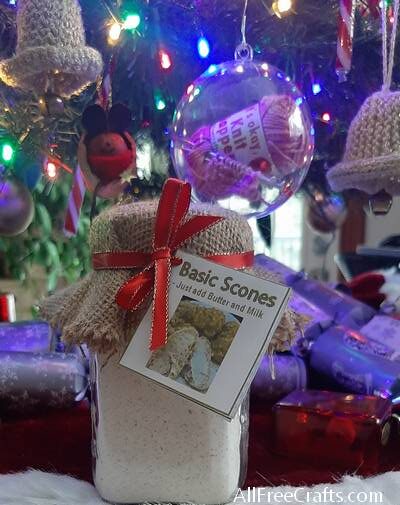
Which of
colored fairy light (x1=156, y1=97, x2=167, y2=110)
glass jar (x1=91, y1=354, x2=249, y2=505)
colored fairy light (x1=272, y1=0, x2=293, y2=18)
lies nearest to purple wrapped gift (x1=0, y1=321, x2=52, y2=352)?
glass jar (x1=91, y1=354, x2=249, y2=505)

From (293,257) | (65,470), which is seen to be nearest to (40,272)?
(65,470)

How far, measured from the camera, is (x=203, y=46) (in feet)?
2.90

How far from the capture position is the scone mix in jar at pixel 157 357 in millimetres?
426

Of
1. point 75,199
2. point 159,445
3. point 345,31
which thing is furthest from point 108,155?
point 159,445

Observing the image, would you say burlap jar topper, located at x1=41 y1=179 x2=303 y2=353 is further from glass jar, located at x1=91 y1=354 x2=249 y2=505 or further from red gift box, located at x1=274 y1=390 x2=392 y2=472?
red gift box, located at x1=274 y1=390 x2=392 y2=472

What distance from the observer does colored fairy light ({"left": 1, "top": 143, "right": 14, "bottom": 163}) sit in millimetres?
854

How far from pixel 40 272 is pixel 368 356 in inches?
38.0

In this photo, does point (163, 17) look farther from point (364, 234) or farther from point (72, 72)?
point (364, 234)

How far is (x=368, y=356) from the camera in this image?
0.70m

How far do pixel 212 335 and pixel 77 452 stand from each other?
252 millimetres

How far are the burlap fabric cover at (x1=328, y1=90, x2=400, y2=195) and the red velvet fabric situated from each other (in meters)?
0.29

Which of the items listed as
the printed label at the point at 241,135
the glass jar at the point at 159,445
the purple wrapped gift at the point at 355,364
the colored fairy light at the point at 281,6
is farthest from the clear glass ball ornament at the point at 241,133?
the glass jar at the point at 159,445

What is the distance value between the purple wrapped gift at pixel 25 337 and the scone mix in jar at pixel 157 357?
0.98ft

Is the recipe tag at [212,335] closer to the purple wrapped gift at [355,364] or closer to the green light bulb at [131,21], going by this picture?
the purple wrapped gift at [355,364]
